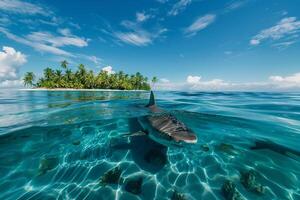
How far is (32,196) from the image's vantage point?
15.5 ft

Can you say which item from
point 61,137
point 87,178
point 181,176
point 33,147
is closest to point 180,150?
point 181,176

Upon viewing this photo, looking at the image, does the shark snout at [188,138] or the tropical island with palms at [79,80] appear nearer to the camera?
the shark snout at [188,138]

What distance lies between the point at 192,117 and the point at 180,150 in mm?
5110

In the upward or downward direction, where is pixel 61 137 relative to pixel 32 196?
upward

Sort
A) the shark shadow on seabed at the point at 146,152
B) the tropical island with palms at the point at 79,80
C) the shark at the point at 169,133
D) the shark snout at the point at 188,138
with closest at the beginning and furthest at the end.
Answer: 1. the shark snout at the point at 188,138
2. the shark at the point at 169,133
3. the shark shadow on seabed at the point at 146,152
4. the tropical island with palms at the point at 79,80

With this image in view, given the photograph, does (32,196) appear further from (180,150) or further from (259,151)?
(259,151)

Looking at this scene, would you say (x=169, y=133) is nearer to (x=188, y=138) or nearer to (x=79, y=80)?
(x=188, y=138)

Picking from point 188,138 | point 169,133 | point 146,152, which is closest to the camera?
point 188,138

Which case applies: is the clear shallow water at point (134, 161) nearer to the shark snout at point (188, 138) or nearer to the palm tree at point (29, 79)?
the shark snout at point (188, 138)

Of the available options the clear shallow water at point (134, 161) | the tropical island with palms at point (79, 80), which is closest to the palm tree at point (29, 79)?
the tropical island with palms at point (79, 80)

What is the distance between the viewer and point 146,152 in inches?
263

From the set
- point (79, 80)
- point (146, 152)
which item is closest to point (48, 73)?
point (79, 80)

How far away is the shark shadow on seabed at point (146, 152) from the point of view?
19.6 ft

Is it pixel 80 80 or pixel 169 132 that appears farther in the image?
pixel 80 80
